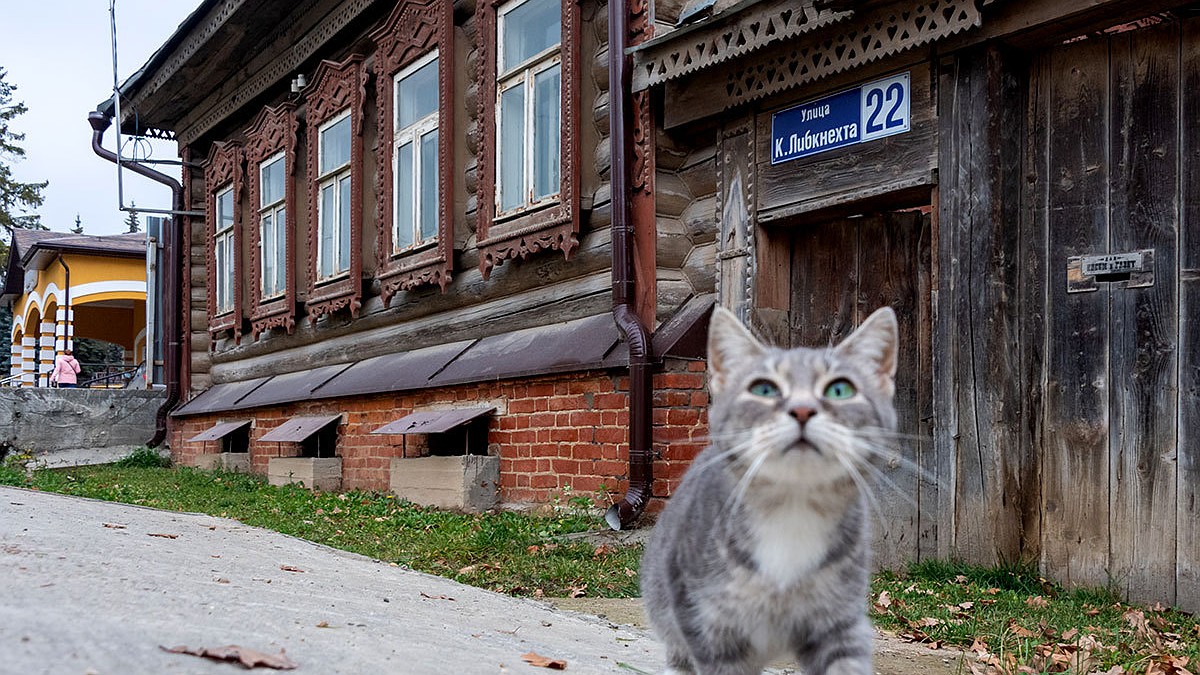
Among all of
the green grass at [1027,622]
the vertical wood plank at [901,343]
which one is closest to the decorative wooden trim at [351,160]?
the vertical wood plank at [901,343]

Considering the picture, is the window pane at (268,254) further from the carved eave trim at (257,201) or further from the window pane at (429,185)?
the window pane at (429,185)

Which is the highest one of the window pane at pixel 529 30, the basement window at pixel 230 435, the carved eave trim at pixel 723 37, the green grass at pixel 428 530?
the window pane at pixel 529 30

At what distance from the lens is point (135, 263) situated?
27359 millimetres

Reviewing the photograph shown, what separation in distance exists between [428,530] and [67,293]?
21610 mm

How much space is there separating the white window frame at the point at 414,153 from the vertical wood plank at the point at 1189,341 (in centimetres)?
644

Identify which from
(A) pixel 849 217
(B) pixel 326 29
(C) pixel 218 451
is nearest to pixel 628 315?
(A) pixel 849 217

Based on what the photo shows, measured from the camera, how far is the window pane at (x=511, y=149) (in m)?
8.92

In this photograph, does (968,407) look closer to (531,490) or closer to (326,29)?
(531,490)

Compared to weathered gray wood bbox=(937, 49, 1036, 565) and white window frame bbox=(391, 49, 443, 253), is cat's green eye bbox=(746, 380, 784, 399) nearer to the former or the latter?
weathered gray wood bbox=(937, 49, 1036, 565)

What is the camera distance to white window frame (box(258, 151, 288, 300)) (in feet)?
44.8

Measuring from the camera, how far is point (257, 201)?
14.4 m

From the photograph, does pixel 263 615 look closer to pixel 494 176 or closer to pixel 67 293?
pixel 494 176

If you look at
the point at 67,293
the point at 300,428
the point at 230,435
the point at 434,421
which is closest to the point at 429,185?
the point at 434,421

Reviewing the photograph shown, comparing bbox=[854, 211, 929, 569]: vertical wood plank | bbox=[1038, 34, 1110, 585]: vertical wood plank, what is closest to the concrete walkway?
bbox=[1038, 34, 1110, 585]: vertical wood plank
